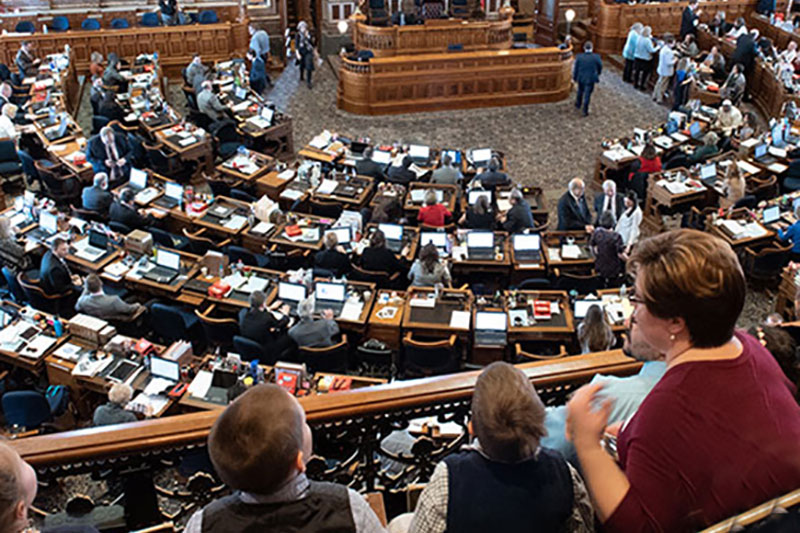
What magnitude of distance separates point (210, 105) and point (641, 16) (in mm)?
12182

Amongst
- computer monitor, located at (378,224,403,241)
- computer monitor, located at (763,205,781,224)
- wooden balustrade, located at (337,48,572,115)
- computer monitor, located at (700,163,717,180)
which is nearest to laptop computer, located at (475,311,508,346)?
computer monitor, located at (378,224,403,241)

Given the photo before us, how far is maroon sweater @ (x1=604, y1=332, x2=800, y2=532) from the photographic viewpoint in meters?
1.80

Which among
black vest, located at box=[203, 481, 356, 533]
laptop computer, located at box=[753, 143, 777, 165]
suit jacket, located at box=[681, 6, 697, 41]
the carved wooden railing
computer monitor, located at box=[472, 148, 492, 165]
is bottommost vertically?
computer monitor, located at box=[472, 148, 492, 165]

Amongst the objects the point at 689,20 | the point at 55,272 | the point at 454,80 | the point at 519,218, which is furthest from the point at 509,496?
the point at 689,20

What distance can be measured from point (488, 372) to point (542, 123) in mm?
14497

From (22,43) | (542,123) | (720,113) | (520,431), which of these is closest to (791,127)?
(720,113)

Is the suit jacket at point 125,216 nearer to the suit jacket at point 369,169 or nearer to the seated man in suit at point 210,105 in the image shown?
the suit jacket at point 369,169

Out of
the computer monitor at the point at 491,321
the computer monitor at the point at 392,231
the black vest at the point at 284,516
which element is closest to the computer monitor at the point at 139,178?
the computer monitor at the point at 392,231

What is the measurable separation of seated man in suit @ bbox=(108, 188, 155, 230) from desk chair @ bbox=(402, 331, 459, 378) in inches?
180

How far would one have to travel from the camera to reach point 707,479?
5.94ft

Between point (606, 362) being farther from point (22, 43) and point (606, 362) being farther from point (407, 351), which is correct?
point (22, 43)

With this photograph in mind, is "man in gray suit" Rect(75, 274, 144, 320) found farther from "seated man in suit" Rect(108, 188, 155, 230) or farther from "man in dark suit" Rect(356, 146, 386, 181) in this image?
"man in dark suit" Rect(356, 146, 386, 181)

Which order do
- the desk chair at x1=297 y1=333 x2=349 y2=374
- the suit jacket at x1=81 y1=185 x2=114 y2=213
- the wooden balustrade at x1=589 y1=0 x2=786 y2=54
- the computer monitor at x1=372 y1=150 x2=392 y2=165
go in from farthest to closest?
1. the wooden balustrade at x1=589 y1=0 x2=786 y2=54
2. the computer monitor at x1=372 y1=150 x2=392 y2=165
3. the suit jacket at x1=81 y1=185 x2=114 y2=213
4. the desk chair at x1=297 y1=333 x2=349 y2=374

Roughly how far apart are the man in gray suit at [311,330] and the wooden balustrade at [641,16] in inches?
590
